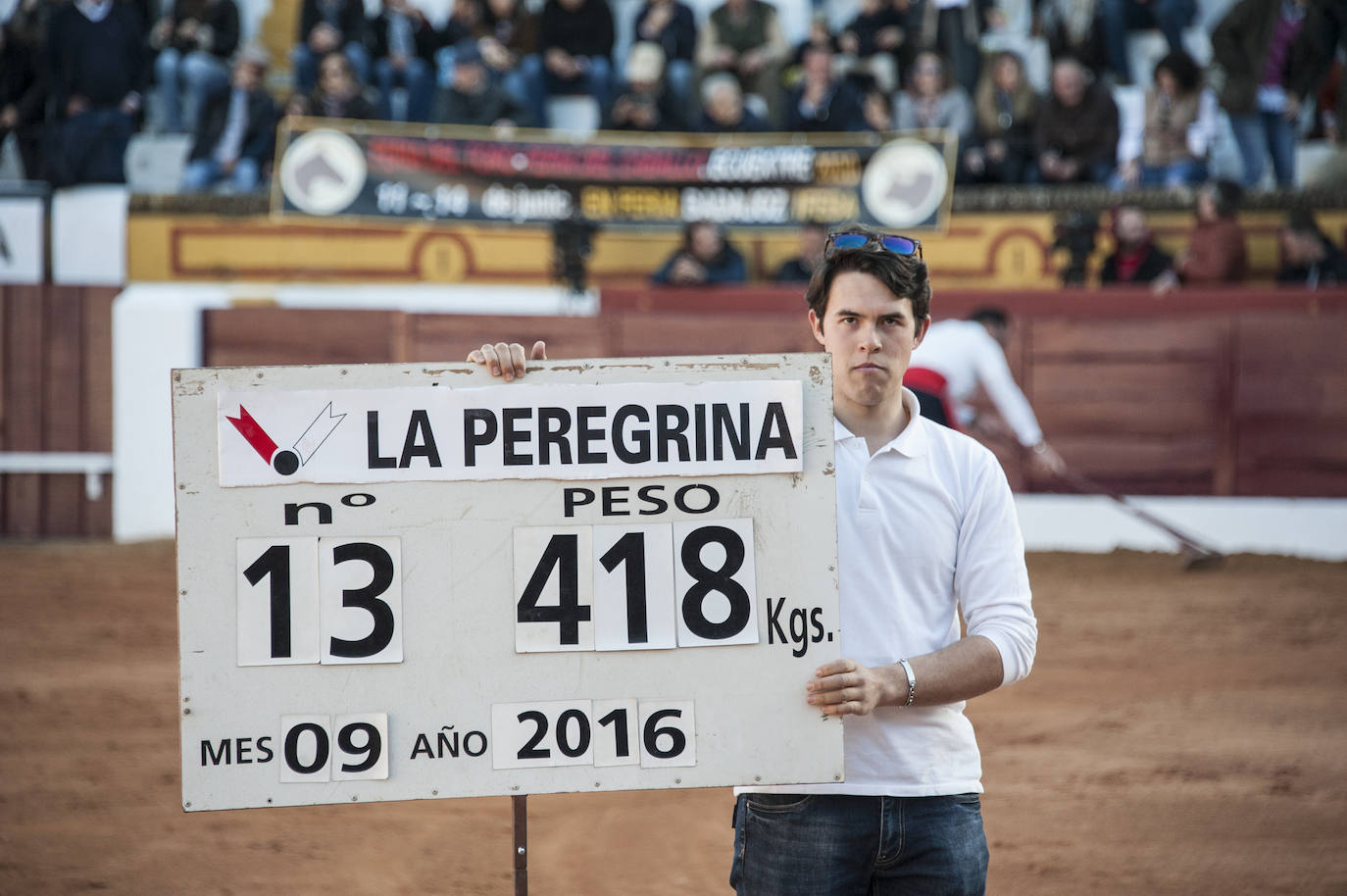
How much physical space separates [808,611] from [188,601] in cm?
88

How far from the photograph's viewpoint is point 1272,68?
10.7 metres

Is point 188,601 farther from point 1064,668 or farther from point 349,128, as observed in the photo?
point 349,128

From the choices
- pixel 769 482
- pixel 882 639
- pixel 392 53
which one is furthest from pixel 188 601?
pixel 392 53

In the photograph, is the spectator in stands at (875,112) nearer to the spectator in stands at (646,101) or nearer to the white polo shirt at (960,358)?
the spectator in stands at (646,101)

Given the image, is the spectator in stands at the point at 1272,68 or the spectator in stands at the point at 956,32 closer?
the spectator in stands at the point at 1272,68

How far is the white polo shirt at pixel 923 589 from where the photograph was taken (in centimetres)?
192

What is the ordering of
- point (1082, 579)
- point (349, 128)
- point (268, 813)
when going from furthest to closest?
point (349, 128)
point (1082, 579)
point (268, 813)

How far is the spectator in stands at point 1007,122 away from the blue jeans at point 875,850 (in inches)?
374

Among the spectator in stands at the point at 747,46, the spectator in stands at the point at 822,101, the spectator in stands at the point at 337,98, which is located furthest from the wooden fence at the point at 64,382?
the spectator in stands at the point at 822,101

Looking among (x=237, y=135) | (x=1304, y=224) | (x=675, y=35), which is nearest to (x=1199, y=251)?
(x=1304, y=224)

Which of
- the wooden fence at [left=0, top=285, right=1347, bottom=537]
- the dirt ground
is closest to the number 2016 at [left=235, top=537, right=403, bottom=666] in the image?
the dirt ground

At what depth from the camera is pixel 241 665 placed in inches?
78.7

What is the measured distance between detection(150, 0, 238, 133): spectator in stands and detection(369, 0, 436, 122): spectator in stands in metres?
1.30

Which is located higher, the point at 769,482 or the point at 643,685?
the point at 769,482
